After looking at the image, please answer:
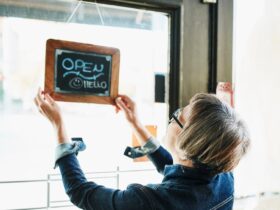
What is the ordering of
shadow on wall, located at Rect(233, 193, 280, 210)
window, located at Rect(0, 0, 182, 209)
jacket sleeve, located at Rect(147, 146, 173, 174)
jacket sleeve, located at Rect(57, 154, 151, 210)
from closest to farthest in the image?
jacket sleeve, located at Rect(57, 154, 151, 210)
window, located at Rect(0, 0, 182, 209)
jacket sleeve, located at Rect(147, 146, 173, 174)
shadow on wall, located at Rect(233, 193, 280, 210)

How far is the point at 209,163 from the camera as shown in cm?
82

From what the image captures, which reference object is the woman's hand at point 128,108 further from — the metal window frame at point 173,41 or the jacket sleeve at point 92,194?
the jacket sleeve at point 92,194

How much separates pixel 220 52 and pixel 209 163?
426mm

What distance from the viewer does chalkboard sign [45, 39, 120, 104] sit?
33.0 inches

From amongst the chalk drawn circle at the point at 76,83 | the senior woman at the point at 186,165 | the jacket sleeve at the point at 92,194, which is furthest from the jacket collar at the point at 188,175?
the chalk drawn circle at the point at 76,83

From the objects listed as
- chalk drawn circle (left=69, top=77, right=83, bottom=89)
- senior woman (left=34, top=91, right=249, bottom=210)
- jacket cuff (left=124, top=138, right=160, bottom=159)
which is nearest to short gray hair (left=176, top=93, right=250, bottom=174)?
senior woman (left=34, top=91, right=249, bottom=210)

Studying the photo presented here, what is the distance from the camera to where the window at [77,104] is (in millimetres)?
926

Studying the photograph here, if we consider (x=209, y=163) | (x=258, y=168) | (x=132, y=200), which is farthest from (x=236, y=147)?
(x=258, y=168)

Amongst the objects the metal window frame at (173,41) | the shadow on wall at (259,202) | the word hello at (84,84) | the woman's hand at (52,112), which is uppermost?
the metal window frame at (173,41)

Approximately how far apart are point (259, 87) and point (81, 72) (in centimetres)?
67

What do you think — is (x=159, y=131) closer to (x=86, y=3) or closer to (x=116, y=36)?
(x=116, y=36)

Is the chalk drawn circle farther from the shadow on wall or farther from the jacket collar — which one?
the shadow on wall

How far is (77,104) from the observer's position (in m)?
1.00

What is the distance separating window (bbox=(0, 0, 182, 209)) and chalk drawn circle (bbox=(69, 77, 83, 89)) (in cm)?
12
